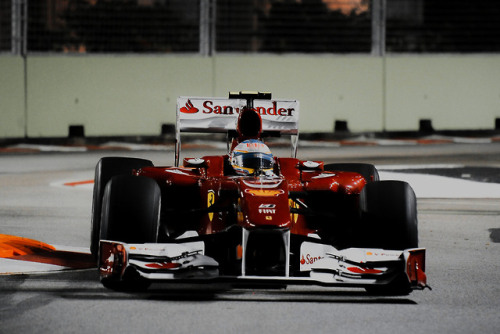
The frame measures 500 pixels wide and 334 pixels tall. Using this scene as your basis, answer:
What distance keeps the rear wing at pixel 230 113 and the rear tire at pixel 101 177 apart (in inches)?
31.7

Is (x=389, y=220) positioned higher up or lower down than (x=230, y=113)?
lower down

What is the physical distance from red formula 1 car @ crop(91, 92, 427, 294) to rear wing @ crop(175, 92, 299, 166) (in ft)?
3.37

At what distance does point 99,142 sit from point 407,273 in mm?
16387

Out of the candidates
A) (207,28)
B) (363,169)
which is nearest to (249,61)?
(207,28)

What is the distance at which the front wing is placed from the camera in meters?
6.75

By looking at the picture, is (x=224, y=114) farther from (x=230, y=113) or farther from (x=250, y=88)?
(x=250, y=88)

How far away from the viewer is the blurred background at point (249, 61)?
907 inches

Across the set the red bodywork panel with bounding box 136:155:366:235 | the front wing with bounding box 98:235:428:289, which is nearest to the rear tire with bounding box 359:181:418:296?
the front wing with bounding box 98:235:428:289

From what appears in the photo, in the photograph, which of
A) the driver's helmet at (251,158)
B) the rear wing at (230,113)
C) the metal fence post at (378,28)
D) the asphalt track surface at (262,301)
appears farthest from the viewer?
the metal fence post at (378,28)

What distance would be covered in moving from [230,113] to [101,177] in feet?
4.82

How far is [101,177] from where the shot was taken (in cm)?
825

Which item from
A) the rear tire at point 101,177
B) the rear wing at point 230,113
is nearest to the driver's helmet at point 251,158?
the rear tire at point 101,177

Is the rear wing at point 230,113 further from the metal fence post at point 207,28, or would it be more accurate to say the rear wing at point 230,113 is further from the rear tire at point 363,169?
the metal fence post at point 207,28

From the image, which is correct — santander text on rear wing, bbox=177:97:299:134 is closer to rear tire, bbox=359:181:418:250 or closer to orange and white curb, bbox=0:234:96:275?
orange and white curb, bbox=0:234:96:275
